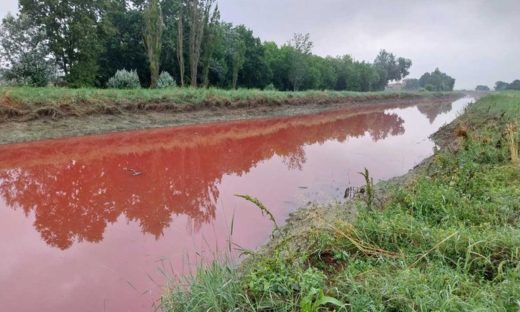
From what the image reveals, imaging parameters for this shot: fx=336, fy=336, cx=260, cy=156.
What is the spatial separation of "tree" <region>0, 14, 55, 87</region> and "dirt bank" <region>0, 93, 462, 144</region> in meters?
7.26

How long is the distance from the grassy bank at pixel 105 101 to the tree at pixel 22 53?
22.4ft

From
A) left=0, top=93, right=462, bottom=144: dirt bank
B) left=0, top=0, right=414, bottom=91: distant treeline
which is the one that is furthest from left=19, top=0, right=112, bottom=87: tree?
left=0, top=93, right=462, bottom=144: dirt bank

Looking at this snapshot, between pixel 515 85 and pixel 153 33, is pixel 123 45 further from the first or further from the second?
pixel 515 85

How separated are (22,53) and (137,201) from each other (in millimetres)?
16041

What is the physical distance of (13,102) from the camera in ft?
32.2

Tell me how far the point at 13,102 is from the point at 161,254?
9015 mm

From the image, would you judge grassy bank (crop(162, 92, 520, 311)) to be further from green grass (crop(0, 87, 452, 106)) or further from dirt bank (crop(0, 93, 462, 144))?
green grass (crop(0, 87, 452, 106))

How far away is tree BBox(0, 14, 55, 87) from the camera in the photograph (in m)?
16.3

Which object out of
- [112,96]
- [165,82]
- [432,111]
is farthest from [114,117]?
[432,111]

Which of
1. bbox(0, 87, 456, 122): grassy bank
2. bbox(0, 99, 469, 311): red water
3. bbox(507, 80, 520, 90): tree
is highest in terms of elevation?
bbox(507, 80, 520, 90): tree

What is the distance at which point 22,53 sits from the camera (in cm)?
1666

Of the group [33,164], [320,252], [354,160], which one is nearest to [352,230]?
[320,252]

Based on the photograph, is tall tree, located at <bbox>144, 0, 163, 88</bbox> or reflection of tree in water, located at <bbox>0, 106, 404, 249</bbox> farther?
tall tree, located at <bbox>144, 0, 163, 88</bbox>

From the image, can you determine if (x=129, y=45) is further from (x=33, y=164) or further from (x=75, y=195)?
(x=75, y=195)
